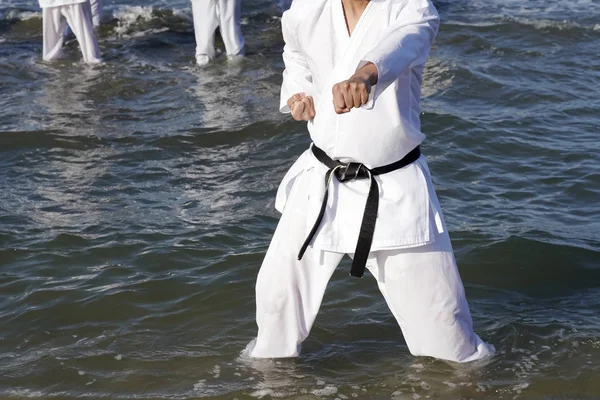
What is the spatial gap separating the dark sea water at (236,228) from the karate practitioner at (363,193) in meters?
0.51

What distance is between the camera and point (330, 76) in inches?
144

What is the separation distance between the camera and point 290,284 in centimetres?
398

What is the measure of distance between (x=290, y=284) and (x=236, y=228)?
247 centimetres

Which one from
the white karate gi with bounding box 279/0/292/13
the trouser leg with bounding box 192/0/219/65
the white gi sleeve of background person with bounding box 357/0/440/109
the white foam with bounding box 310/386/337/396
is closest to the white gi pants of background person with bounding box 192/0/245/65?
the trouser leg with bounding box 192/0/219/65

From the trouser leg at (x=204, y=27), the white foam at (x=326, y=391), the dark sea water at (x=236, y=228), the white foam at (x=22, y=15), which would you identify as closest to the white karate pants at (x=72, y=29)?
the dark sea water at (x=236, y=228)

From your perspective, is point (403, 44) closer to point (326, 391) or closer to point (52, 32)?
point (326, 391)

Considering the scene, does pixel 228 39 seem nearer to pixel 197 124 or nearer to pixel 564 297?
pixel 197 124

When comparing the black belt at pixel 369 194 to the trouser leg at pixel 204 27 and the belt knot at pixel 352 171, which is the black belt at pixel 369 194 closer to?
the belt knot at pixel 352 171

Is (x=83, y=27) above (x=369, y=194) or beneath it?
beneath

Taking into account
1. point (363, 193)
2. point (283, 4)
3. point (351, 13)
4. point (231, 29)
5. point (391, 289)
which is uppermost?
point (351, 13)

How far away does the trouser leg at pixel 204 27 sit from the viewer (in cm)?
1136

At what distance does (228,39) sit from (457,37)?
2.75 metres

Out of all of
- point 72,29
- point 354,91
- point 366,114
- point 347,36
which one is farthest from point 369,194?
point 72,29

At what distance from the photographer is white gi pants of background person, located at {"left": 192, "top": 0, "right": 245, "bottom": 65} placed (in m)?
11.4
